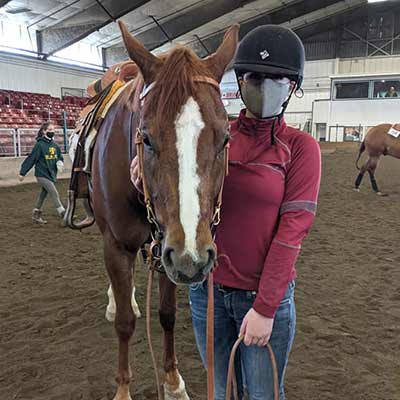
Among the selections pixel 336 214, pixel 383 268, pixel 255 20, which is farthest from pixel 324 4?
pixel 383 268

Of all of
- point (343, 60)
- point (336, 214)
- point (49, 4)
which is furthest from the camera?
point (343, 60)

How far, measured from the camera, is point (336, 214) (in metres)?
7.15

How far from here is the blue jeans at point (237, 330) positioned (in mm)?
1400

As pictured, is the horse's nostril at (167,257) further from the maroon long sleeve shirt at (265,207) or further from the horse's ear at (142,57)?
the horse's ear at (142,57)

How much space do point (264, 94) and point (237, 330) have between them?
87cm

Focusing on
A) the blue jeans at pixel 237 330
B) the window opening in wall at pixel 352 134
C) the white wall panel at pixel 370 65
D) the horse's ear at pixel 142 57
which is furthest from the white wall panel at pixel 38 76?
the blue jeans at pixel 237 330

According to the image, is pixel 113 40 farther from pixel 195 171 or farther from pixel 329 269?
pixel 195 171

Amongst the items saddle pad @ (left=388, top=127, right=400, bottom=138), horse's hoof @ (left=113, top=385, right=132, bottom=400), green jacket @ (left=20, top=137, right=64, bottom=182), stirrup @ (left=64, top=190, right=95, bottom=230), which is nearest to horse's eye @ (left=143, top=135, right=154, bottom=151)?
horse's hoof @ (left=113, top=385, right=132, bottom=400)

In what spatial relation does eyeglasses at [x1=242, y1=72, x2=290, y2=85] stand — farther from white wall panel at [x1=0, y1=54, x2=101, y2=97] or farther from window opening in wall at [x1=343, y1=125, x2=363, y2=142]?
window opening in wall at [x1=343, y1=125, x2=363, y2=142]

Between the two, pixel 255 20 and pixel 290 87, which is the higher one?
pixel 255 20

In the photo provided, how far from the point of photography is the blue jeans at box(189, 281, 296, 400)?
4.59ft

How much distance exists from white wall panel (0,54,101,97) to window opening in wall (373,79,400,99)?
16.0 m

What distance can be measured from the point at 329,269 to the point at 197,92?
354 centimetres

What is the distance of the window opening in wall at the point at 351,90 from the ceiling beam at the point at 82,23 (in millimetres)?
13341
